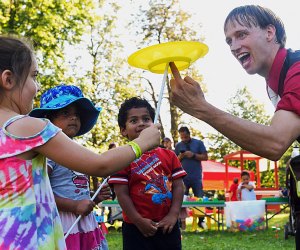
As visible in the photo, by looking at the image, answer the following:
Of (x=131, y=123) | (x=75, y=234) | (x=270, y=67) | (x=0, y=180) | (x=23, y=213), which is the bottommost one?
(x=75, y=234)

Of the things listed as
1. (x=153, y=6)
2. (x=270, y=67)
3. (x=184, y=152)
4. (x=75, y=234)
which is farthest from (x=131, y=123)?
(x=153, y=6)

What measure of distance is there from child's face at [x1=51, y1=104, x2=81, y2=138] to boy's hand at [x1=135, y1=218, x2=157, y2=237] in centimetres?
72

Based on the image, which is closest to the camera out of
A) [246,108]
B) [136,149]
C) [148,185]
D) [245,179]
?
[136,149]

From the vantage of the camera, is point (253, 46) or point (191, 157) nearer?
point (253, 46)

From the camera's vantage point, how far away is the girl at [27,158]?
1.81 meters

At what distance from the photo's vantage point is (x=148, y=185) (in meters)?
3.20

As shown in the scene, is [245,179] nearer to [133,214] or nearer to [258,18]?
[133,214]

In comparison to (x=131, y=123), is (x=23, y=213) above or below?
below

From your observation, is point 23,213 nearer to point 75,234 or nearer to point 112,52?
point 75,234

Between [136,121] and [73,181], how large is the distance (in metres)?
0.71

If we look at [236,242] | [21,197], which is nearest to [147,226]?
[21,197]

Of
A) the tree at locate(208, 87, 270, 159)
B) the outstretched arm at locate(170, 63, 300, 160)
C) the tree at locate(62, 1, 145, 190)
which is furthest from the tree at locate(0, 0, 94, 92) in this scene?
the tree at locate(208, 87, 270, 159)

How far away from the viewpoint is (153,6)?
23.2 m

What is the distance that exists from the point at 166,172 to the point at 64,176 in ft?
2.45
